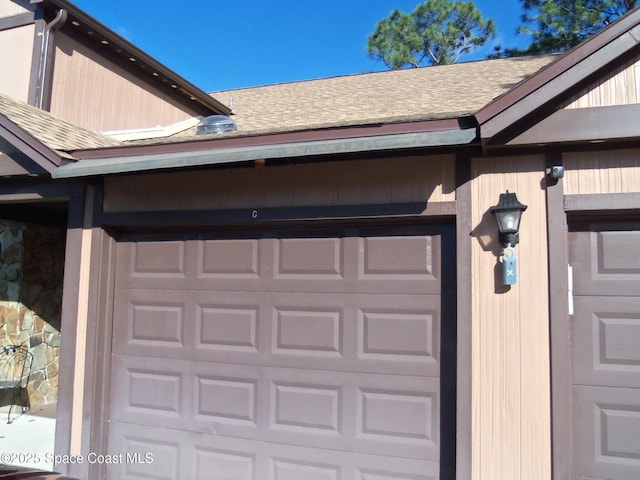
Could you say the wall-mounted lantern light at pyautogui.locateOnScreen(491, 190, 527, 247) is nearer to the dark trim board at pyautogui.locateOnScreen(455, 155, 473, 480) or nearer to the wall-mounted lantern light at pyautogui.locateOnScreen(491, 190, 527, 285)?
the wall-mounted lantern light at pyautogui.locateOnScreen(491, 190, 527, 285)

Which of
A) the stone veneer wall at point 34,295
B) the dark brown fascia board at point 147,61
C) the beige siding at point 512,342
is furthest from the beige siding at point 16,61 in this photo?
the beige siding at point 512,342

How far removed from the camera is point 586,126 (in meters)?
3.50

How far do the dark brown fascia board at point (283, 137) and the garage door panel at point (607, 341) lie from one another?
1.58 meters

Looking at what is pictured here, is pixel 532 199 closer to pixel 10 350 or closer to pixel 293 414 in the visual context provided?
pixel 293 414

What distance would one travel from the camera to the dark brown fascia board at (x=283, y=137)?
3.76 meters

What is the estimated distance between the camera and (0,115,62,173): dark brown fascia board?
178 inches

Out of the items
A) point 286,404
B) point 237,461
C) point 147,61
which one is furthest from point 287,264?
point 147,61

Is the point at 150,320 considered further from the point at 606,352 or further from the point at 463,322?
the point at 606,352

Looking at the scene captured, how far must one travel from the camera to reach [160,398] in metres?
4.71

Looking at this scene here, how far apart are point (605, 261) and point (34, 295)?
23.7 ft

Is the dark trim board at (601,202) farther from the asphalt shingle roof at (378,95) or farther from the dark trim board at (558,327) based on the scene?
the asphalt shingle roof at (378,95)

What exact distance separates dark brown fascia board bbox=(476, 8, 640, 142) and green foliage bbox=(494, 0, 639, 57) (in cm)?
1069

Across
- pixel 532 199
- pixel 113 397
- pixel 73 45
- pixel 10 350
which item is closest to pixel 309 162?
pixel 532 199

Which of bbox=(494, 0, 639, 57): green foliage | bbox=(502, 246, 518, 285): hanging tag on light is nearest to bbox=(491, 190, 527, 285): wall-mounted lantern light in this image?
bbox=(502, 246, 518, 285): hanging tag on light
